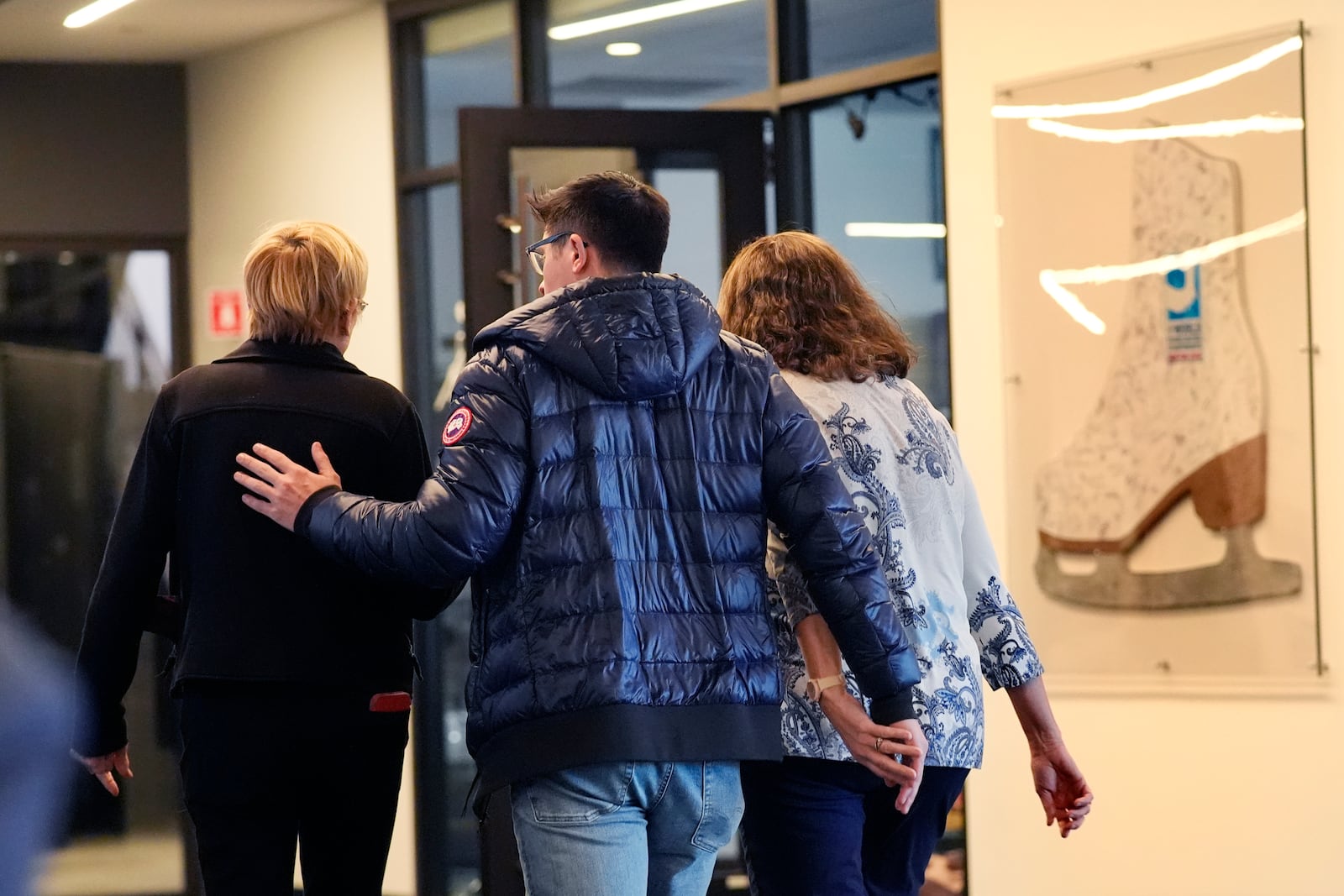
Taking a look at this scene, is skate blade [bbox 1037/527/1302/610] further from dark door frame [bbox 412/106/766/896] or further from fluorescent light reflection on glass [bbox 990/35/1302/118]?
dark door frame [bbox 412/106/766/896]

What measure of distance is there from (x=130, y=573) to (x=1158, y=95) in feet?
8.25

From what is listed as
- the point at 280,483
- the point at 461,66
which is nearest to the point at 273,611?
the point at 280,483

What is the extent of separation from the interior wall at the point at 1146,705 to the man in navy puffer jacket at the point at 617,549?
5.86 ft

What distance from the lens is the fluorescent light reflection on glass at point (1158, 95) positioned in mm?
3641

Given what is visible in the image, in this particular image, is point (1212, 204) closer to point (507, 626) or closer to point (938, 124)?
point (938, 124)

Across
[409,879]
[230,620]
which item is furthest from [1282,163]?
[409,879]

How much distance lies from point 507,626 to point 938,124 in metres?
2.80

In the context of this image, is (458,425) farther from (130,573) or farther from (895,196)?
(895,196)

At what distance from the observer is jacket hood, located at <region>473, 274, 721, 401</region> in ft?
6.86

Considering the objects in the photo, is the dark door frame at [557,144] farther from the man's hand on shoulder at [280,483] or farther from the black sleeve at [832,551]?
the black sleeve at [832,551]

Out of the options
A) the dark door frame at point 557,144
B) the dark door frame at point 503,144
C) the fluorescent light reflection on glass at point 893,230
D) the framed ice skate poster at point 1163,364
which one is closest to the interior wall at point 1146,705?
the framed ice skate poster at point 1163,364

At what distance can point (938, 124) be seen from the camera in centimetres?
450

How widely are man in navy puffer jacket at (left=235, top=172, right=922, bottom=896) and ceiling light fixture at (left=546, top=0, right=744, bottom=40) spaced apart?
306cm

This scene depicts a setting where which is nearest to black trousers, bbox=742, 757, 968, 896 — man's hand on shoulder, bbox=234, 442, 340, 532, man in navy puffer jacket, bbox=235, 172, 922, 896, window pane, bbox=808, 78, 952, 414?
man in navy puffer jacket, bbox=235, 172, 922, 896
